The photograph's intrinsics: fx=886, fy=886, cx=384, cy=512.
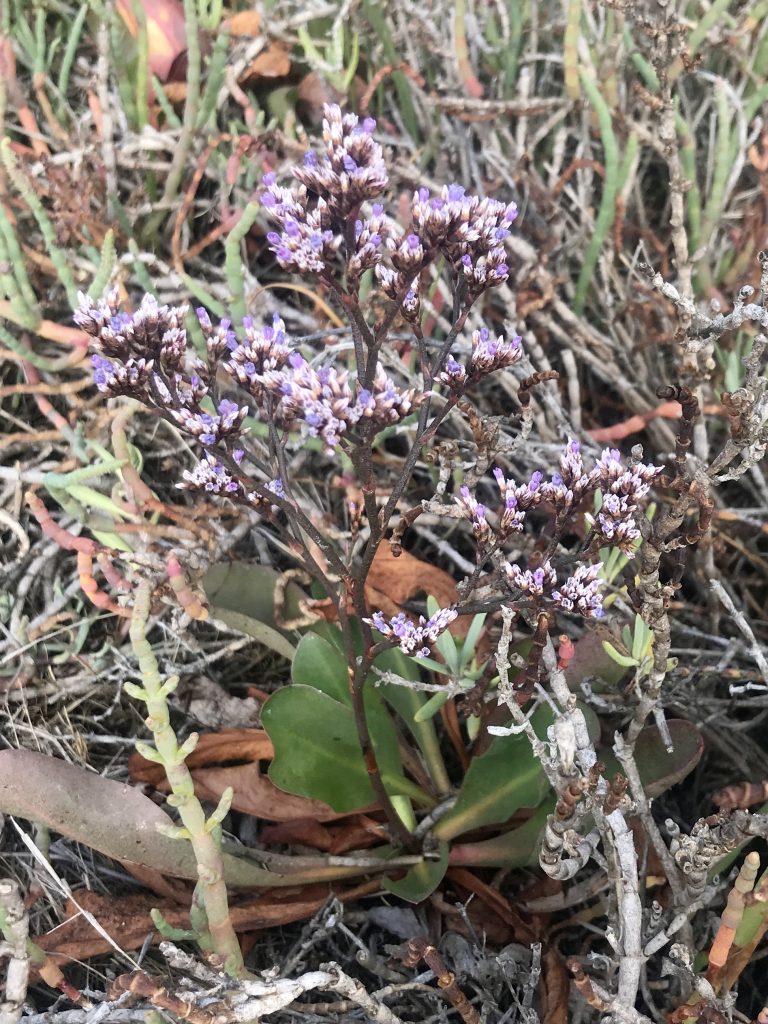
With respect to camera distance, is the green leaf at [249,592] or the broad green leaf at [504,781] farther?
the green leaf at [249,592]

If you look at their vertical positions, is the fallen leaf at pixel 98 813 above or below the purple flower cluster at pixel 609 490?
below

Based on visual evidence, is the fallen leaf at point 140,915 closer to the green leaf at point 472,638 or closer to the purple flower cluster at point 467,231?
the green leaf at point 472,638

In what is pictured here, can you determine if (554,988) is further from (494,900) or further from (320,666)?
(320,666)

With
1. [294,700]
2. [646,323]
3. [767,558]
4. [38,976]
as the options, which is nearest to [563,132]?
[646,323]

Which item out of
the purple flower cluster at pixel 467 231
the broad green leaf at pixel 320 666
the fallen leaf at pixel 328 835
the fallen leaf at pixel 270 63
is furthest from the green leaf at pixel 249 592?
the fallen leaf at pixel 270 63

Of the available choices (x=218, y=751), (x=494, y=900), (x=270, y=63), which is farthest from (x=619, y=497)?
(x=270, y=63)
